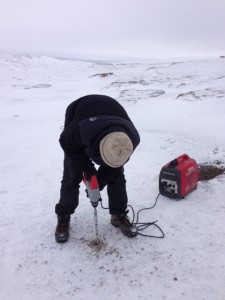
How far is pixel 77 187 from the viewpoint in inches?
125

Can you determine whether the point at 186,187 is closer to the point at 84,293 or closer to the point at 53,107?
the point at 84,293

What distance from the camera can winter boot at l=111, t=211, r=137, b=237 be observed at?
10.5 feet

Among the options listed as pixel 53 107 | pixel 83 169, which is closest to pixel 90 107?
pixel 83 169

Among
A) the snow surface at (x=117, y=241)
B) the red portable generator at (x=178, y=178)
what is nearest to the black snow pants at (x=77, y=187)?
the snow surface at (x=117, y=241)

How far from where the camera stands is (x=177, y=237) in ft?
10.3

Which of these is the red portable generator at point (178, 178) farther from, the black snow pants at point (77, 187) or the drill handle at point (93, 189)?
the drill handle at point (93, 189)

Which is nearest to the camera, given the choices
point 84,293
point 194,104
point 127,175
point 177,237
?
point 84,293

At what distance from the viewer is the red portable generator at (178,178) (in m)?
3.64

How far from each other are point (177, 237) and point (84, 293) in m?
1.24

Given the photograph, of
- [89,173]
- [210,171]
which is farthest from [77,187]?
[210,171]

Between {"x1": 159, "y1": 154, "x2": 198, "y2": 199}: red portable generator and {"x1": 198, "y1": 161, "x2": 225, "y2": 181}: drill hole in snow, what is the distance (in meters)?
0.65

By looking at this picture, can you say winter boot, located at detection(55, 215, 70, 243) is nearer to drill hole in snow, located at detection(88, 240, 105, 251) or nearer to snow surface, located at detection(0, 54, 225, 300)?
snow surface, located at detection(0, 54, 225, 300)

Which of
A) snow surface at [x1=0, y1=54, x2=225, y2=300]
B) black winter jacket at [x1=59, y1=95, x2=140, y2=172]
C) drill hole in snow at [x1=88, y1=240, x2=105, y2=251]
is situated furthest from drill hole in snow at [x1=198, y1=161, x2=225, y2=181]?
black winter jacket at [x1=59, y1=95, x2=140, y2=172]

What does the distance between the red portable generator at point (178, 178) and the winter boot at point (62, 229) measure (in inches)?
56.7
